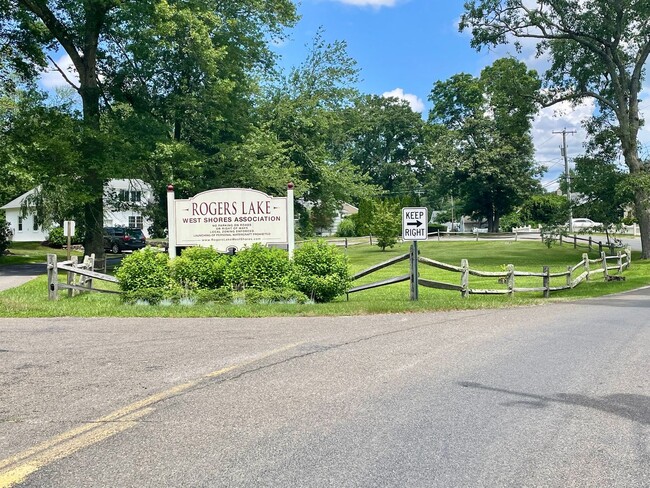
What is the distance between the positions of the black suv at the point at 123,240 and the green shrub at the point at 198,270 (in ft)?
96.3

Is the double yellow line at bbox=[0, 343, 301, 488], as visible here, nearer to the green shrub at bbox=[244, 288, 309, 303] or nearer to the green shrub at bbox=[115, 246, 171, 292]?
the green shrub at bbox=[244, 288, 309, 303]

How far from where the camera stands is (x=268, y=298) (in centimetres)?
1325

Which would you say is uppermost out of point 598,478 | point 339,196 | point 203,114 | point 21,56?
point 21,56

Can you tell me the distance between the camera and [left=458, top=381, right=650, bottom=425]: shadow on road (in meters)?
5.40

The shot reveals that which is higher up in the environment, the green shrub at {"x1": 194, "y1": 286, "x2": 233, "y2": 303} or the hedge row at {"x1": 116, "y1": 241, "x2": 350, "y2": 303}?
the hedge row at {"x1": 116, "y1": 241, "x2": 350, "y2": 303}

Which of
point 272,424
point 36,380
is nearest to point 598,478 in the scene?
point 272,424

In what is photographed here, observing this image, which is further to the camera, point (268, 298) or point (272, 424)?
point (268, 298)

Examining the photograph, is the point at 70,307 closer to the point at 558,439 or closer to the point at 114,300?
the point at 114,300

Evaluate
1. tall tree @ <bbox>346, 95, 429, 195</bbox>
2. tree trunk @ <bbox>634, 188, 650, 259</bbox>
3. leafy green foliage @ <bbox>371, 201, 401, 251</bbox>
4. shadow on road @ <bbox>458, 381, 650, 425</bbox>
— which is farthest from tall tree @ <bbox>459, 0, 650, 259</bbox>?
tall tree @ <bbox>346, 95, 429, 195</bbox>

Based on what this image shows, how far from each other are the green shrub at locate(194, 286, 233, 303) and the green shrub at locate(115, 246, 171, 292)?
79 cm

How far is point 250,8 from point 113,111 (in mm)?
Result: 8698

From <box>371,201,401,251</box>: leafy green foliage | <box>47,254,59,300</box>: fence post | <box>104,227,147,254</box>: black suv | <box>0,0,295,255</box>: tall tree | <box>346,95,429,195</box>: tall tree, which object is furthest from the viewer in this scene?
<box>346,95,429,195</box>: tall tree

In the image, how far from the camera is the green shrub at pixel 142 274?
13469 millimetres

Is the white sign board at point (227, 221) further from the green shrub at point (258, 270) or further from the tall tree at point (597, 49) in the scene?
the tall tree at point (597, 49)
